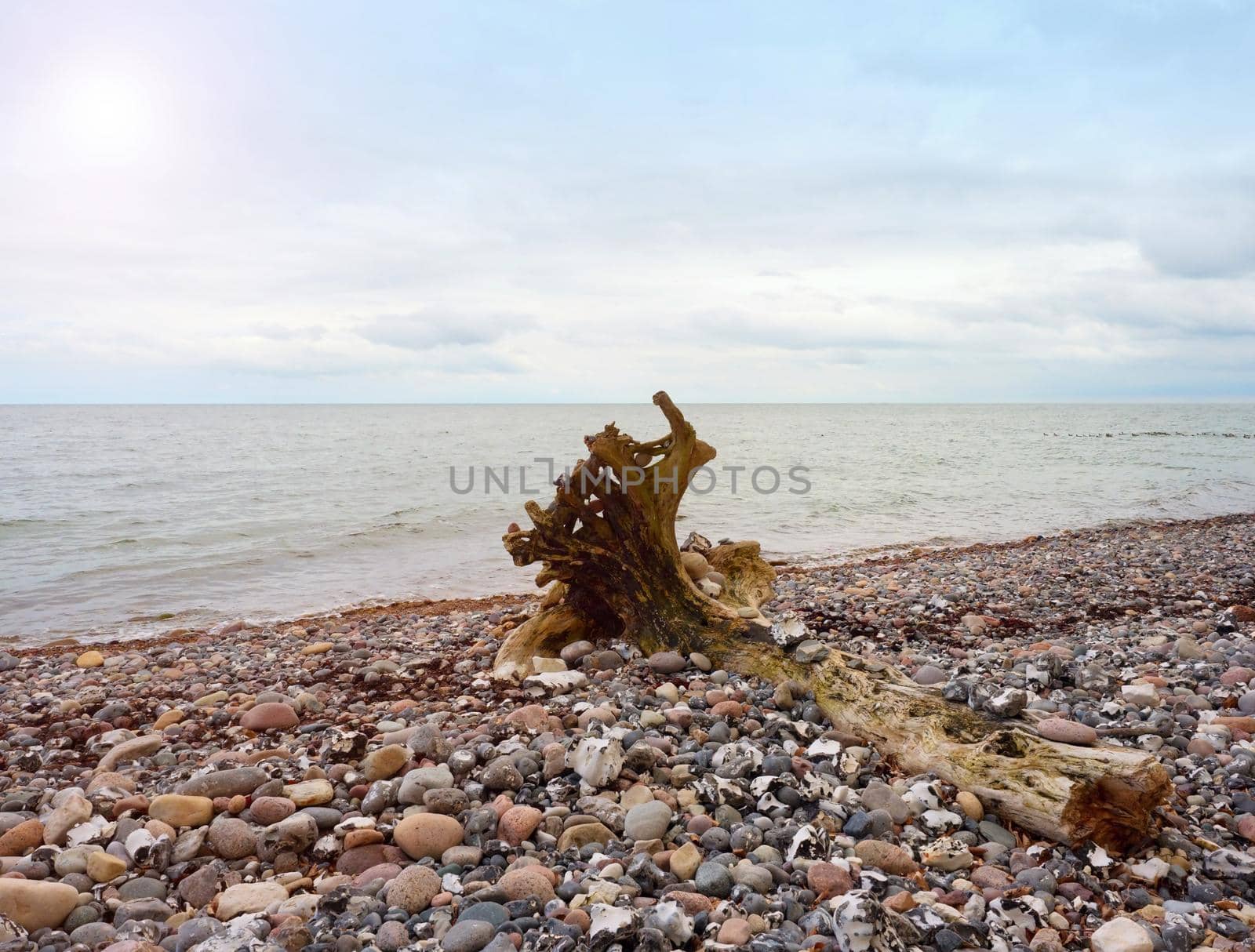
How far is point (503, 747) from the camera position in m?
4.42

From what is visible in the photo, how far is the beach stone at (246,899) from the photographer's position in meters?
3.03

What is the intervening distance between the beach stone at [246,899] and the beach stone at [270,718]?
2223 mm

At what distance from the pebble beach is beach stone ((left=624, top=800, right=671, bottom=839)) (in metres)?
0.01

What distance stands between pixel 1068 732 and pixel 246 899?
13.0 ft

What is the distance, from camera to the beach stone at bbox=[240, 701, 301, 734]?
207 inches

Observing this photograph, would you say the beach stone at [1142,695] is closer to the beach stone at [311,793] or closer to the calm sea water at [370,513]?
the beach stone at [311,793]

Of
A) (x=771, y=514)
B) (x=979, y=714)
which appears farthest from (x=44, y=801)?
(x=771, y=514)

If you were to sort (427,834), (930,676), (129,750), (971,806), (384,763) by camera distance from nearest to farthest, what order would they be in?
(427,834) → (971,806) → (384,763) → (129,750) → (930,676)

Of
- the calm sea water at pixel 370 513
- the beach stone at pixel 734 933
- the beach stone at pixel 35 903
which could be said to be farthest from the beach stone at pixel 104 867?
the calm sea water at pixel 370 513

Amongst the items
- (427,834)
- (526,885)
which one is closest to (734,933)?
(526,885)

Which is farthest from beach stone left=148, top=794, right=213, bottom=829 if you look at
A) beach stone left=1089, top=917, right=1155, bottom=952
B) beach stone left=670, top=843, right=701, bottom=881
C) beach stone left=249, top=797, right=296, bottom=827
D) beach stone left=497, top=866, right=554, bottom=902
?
beach stone left=1089, top=917, right=1155, bottom=952

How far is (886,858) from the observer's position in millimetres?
3250

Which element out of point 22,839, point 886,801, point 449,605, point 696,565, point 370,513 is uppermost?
point 696,565

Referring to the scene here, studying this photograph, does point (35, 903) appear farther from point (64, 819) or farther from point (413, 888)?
point (413, 888)
